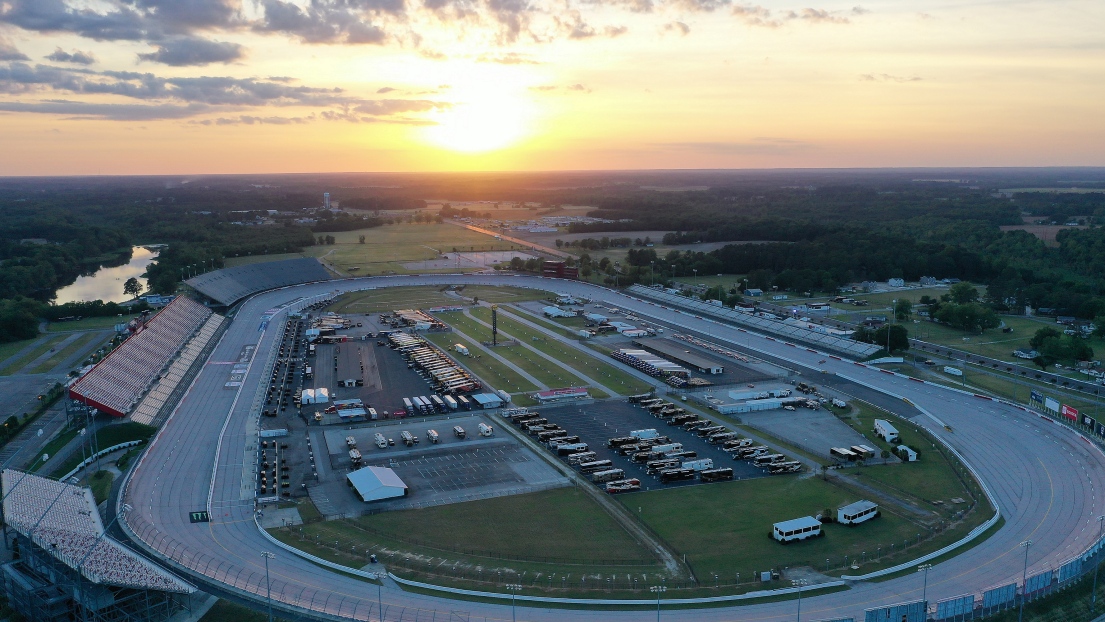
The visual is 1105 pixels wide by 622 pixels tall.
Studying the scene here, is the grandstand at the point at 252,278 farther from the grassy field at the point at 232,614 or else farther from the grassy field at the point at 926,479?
the grassy field at the point at 926,479

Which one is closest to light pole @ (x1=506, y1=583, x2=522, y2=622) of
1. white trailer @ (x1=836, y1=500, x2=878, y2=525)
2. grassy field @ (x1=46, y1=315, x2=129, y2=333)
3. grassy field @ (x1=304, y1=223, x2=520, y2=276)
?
white trailer @ (x1=836, y1=500, x2=878, y2=525)

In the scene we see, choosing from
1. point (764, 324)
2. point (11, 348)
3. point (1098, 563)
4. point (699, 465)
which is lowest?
point (11, 348)

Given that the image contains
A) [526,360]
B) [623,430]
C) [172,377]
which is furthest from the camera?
[526,360]

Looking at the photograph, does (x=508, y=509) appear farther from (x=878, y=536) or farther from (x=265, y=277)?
(x=265, y=277)

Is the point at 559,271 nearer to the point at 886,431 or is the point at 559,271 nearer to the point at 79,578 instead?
the point at 886,431

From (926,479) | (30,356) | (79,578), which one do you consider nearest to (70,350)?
(30,356)

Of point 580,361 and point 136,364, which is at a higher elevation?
point 136,364

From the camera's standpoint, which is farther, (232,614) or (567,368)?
(567,368)

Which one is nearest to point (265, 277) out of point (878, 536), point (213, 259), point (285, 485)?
point (213, 259)

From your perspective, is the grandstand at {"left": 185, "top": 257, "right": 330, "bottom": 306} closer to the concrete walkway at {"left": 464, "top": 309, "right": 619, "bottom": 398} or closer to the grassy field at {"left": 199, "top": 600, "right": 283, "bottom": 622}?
the concrete walkway at {"left": 464, "top": 309, "right": 619, "bottom": 398}
